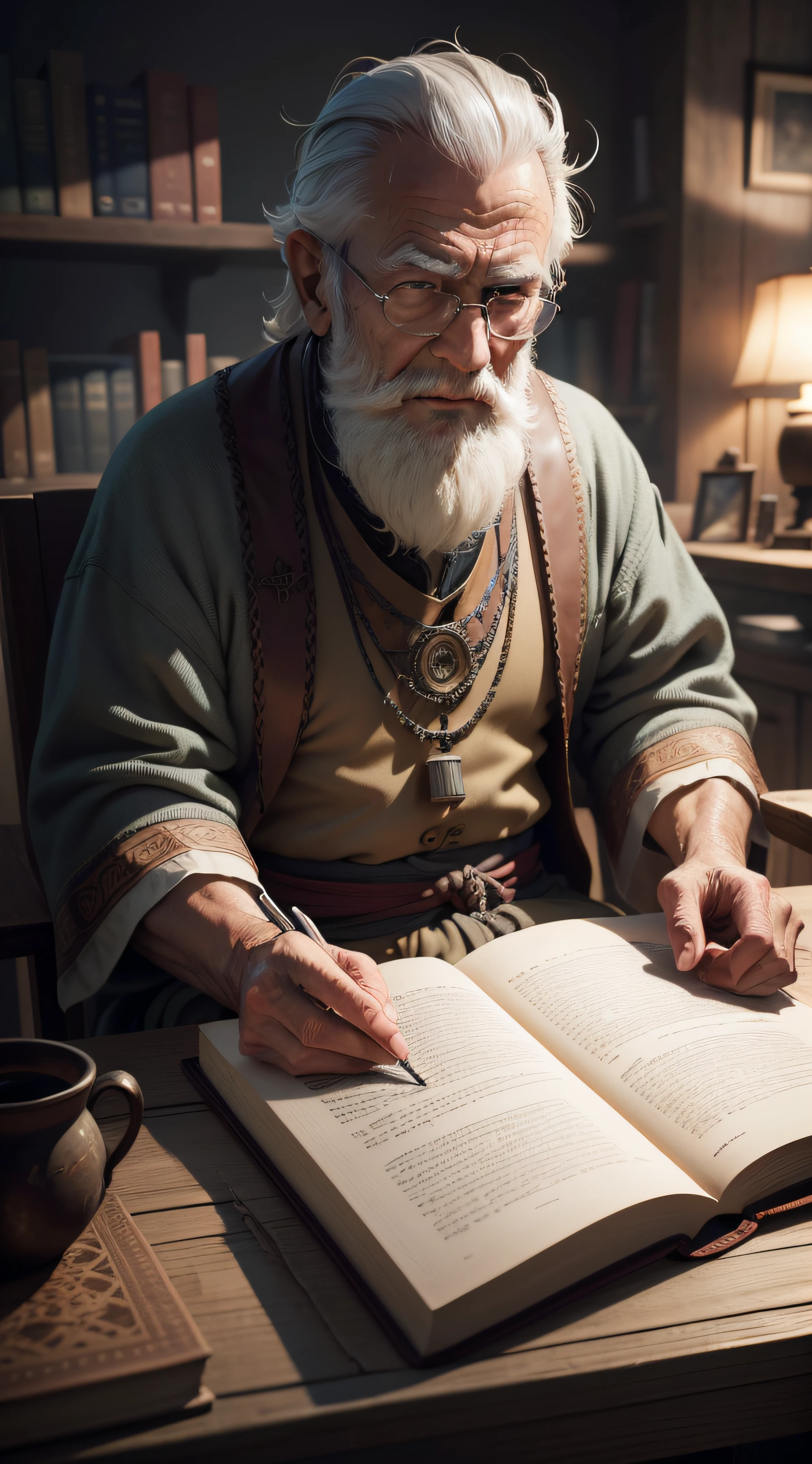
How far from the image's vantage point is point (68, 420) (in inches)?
114

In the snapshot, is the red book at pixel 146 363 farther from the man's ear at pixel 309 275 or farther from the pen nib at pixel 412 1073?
the pen nib at pixel 412 1073

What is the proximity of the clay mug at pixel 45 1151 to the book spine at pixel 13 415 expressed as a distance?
2.42 m

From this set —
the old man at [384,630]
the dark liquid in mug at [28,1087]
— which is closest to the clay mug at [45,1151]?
the dark liquid in mug at [28,1087]

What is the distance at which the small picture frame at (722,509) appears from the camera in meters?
3.17

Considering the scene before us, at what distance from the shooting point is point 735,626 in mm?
2920

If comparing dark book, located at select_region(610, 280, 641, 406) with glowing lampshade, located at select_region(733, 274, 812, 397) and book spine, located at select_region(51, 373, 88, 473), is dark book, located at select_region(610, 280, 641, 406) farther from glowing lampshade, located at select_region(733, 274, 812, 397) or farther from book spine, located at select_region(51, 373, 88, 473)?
book spine, located at select_region(51, 373, 88, 473)

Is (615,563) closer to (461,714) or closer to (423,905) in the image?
(461,714)

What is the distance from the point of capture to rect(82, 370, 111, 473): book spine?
291 cm

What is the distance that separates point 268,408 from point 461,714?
1.44ft

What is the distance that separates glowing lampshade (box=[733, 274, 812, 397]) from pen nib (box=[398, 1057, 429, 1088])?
8.69 feet

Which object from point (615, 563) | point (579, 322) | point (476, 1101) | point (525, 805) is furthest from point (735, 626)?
point (476, 1101)

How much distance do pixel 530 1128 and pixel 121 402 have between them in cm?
258

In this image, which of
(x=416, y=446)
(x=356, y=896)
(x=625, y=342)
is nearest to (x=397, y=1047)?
(x=356, y=896)

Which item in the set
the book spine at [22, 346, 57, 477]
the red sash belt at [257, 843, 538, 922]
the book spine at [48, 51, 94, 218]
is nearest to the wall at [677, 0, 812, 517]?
the book spine at [48, 51, 94, 218]
